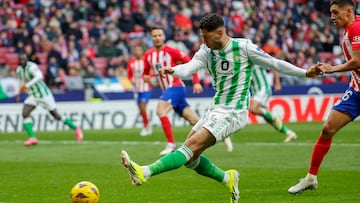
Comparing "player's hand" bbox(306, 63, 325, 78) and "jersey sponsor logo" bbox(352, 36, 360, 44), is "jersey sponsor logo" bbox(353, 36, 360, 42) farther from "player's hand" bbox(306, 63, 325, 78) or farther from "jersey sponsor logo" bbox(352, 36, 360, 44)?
"player's hand" bbox(306, 63, 325, 78)

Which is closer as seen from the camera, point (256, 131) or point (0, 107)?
point (256, 131)

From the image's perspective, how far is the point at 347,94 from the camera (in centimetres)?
1062

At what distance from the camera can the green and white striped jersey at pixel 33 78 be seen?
68.8ft

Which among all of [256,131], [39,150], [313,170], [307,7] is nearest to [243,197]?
[313,170]

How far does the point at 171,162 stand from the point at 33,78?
1255cm

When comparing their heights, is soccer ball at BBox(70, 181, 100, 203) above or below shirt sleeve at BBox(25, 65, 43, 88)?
above

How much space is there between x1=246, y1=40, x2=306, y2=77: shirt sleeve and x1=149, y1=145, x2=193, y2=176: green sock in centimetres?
141

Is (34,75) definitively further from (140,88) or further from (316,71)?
(316,71)

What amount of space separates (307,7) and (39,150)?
21.0 metres

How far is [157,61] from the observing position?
58.5 ft

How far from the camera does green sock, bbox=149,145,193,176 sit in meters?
9.05

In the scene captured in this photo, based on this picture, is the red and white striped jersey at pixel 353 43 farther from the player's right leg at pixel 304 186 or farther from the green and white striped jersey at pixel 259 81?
the green and white striped jersey at pixel 259 81

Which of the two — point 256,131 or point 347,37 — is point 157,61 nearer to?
point 256,131

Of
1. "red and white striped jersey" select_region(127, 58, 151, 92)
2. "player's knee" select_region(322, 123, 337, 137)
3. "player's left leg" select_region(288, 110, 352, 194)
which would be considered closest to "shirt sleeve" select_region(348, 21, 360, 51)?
"player's left leg" select_region(288, 110, 352, 194)
